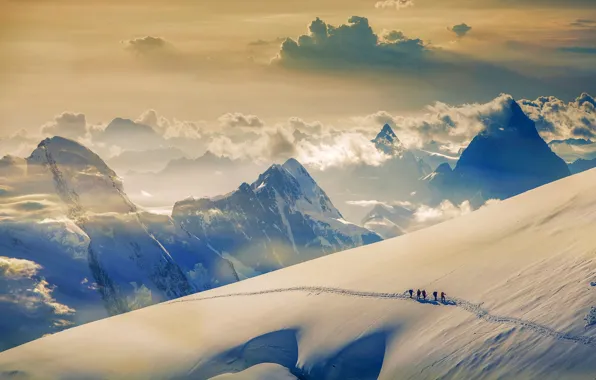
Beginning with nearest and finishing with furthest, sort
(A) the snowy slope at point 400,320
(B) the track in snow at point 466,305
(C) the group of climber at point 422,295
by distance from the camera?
(B) the track in snow at point 466,305 < (A) the snowy slope at point 400,320 < (C) the group of climber at point 422,295

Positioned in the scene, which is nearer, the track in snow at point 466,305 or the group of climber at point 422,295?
the track in snow at point 466,305

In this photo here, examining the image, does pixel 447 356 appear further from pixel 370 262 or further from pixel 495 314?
pixel 370 262

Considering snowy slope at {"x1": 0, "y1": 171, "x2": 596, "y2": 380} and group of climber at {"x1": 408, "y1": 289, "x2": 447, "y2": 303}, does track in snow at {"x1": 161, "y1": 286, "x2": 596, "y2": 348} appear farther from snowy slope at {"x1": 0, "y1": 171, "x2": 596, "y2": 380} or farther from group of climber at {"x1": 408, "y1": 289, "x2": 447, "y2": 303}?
group of climber at {"x1": 408, "y1": 289, "x2": 447, "y2": 303}

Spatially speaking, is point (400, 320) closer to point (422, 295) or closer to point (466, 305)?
point (422, 295)

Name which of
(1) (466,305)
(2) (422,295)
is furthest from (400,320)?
(1) (466,305)

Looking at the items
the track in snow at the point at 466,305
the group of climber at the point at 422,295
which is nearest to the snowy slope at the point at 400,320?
the track in snow at the point at 466,305

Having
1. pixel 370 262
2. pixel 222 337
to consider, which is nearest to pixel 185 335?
pixel 222 337

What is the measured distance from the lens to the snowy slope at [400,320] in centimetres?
12875

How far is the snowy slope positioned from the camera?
128750 mm

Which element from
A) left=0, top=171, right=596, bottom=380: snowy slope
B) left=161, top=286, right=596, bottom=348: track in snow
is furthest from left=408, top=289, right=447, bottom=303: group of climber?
left=0, top=171, right=596, bottom=380: snowy slope

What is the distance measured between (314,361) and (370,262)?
128 feet

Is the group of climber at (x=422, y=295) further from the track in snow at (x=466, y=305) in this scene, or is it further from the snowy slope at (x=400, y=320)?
the snowy slope at (x=400, y=320)

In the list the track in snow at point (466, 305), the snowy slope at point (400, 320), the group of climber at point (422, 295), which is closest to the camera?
the track in snow at point (466, 305)

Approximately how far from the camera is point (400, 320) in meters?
144
